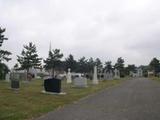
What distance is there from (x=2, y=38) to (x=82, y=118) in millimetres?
72190

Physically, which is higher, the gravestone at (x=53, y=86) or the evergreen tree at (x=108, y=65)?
the evergreen tree at (x=108, y=65)

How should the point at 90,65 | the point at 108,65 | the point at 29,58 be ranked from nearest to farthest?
1. the point at 29,58
2. the point at 90,65
3. the point at 108,65

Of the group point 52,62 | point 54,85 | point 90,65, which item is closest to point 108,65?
point 90,65

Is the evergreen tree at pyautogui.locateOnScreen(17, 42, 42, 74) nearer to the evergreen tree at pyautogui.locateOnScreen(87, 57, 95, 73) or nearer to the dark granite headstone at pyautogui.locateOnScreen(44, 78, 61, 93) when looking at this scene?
the evergreen tree at pyautogui.locateOnScreen(87, 57, 95, 73)

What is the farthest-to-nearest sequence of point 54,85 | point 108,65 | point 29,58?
point 108,65
point 29,58
point 54,85

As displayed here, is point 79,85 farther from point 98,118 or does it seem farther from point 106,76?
point 106,76

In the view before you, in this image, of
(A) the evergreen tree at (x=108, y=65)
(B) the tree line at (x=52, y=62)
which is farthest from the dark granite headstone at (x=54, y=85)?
(A) the evergreen tree at (x=108, y=65)

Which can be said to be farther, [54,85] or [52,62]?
[52,62]

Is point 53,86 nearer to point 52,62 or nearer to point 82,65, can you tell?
point 52,62

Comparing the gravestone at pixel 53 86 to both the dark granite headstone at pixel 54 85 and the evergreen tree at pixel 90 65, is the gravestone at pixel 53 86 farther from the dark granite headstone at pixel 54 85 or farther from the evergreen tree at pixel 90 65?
the evergreen tree at pixel 90 65

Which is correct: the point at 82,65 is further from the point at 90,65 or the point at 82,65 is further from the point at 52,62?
the point at 52,62

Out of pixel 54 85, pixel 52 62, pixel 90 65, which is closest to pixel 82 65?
pixel 90 65


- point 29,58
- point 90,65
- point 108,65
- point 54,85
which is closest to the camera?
point 54,85

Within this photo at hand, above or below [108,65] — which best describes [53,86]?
below
